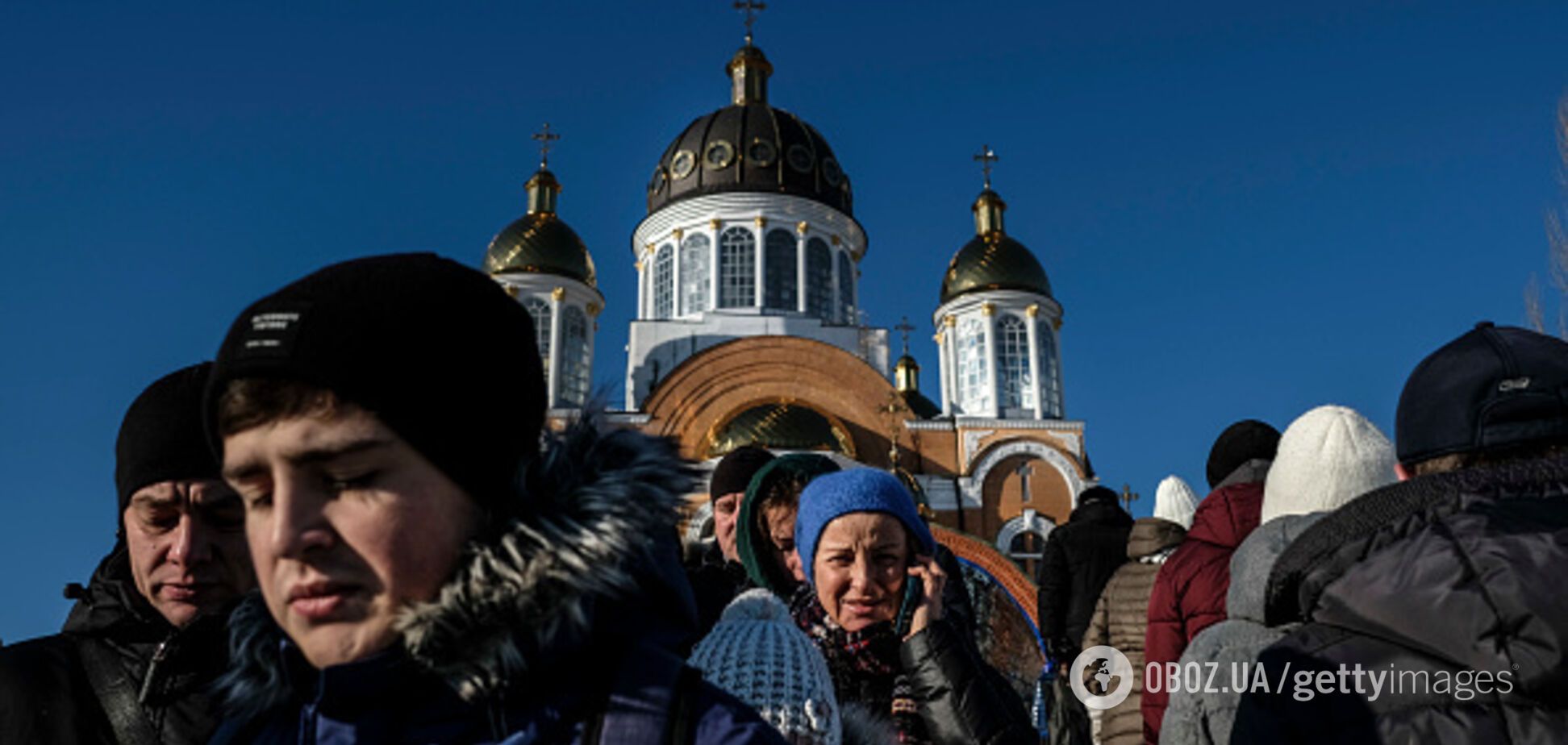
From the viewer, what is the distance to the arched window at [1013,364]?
30.9 m

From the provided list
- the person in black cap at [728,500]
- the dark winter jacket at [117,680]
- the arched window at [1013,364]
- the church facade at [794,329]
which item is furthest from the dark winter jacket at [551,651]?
the arched window at [1013,364]

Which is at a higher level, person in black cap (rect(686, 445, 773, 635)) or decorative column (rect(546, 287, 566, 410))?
decorative column (rect(546, 287, 566, 410))

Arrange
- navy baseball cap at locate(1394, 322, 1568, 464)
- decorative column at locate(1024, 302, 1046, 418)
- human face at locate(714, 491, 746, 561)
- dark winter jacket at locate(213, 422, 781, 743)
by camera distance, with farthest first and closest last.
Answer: decorative column at locate(1024, 302, 1046, 418) < human face at locate(714, 491, 746, 561) < navy baseball cap at locate(1394, 322, 1568, 464) < dark winter jacket at locate(213, 422, 781, 743)

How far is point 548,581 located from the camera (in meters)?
1.31

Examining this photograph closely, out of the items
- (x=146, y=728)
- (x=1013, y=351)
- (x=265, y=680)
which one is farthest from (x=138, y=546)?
(x=1013, y=351)

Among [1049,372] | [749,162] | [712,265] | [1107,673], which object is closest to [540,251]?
[712,265]

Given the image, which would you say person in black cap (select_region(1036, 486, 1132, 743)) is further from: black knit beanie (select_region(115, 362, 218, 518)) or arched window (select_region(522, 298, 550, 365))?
arched window (select_region(522, 298, 550, 365))

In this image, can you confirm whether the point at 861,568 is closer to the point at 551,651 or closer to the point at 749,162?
the point at 551,651

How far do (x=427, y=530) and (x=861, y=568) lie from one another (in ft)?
4.95

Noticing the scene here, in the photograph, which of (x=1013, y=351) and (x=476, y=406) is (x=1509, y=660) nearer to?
(x=476, y=406)

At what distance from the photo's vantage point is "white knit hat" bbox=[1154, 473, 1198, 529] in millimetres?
5758

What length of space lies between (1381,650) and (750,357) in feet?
81.0

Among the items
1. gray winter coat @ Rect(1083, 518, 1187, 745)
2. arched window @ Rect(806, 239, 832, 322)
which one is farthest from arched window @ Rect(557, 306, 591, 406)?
gray winter coat @ Rect(1083, 518, 1187, 745)

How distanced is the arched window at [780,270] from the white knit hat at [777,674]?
27911 millimetres
